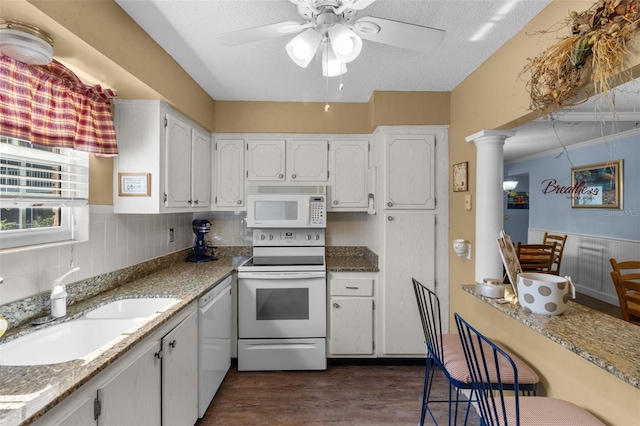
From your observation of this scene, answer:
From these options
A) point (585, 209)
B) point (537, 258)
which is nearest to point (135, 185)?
point (537, 258)

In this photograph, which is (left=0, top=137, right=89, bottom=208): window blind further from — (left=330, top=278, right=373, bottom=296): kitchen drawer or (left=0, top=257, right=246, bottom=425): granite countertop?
(left=330, top=278, right=373, bottom=296): kitchen drawer

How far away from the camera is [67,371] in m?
1.00

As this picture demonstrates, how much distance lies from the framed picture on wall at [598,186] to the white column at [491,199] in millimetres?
2466

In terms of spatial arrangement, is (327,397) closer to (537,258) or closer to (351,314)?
(351,314)

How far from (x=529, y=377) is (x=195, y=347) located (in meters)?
1.76

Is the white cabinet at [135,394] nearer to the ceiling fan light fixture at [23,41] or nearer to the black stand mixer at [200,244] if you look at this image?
the ceiling fan light fixture at [23,41]

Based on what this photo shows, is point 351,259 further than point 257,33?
Yes

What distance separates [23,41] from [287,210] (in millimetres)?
1959

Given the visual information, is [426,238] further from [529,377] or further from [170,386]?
[170,386]

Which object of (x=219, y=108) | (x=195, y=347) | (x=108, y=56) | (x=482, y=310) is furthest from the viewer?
(x=219, y=108)

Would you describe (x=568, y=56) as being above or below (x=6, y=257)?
above

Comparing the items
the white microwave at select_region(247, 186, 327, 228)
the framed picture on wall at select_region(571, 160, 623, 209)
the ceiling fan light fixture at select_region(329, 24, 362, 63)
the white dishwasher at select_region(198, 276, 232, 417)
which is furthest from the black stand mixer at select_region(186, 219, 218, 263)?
the framed picture on wall at select_region(571, 160, 623, 209)

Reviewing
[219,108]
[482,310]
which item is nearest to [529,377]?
[482,310]

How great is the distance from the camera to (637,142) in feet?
11.2
